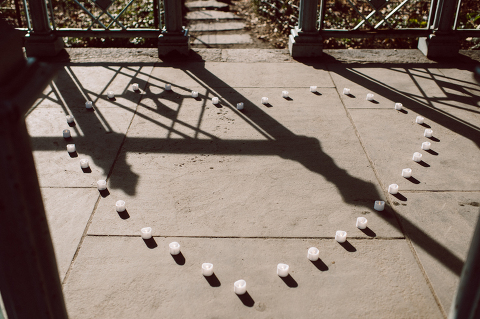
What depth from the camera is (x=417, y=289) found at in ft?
9.37

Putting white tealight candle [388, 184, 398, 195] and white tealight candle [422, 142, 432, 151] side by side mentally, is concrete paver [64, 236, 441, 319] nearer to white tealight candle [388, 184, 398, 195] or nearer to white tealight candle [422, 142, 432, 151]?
white tealight candle [388, 184, 398, 195]

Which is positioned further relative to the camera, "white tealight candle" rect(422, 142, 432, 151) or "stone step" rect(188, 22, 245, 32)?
"stone step" rect(188, 22, 245, 32)

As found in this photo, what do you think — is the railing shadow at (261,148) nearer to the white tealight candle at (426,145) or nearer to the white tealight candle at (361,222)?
the white tealight candle at (361,222)

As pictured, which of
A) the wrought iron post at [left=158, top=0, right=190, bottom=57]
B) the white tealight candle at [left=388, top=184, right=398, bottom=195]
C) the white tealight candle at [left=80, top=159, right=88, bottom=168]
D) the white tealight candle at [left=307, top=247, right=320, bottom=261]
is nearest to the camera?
the white tealight candle at [left=307, top=247, right=320, bottom=261]

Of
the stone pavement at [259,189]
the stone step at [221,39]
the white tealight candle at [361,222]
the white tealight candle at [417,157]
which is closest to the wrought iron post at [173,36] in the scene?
the stone pavement at [259,189]

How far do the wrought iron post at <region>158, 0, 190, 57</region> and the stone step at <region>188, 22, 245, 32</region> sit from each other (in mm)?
2132

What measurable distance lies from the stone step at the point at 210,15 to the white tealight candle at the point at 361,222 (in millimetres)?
7535

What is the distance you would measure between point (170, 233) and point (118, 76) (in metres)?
3.72

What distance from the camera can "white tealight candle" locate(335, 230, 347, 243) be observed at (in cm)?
327

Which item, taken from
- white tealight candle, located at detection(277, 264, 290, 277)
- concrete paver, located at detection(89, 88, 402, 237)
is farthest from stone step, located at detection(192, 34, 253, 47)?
white tealight candle, located at detection(277, 264, 290, 277)

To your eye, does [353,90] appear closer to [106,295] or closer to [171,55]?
[171,55]

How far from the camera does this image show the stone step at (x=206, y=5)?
1063 centimetres

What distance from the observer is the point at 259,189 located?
391 cm

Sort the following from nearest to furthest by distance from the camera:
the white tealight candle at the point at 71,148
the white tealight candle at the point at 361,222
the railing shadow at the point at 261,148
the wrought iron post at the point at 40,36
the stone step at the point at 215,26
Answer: the white tealight candle at the point at 361,222 < the railing shadow at the point at 261,148 < the white tealight candle at the point at 71,148 < the wrought iron post at the point at 40,36 < the stone step at the point at 215,26
